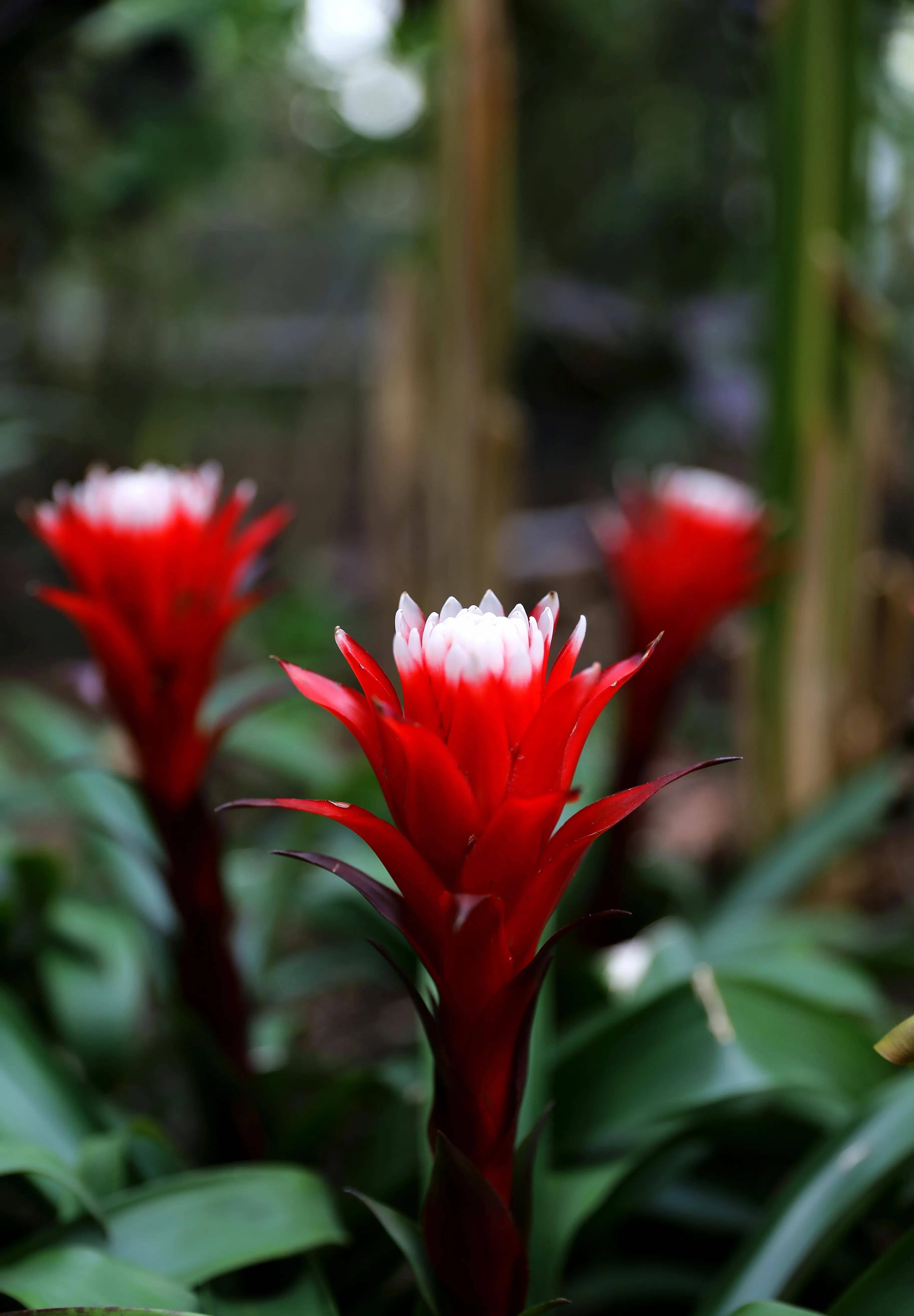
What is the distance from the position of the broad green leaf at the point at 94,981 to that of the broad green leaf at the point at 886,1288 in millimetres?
777

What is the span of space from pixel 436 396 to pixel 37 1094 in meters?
1.44

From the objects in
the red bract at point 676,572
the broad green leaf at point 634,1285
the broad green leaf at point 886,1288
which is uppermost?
the red bract at point 676,572

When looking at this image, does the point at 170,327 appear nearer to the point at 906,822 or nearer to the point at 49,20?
the point at 49,20

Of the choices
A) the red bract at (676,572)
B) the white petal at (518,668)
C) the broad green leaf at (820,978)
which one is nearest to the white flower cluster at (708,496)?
the red bract at (676,572)

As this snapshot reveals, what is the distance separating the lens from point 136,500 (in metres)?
0.77

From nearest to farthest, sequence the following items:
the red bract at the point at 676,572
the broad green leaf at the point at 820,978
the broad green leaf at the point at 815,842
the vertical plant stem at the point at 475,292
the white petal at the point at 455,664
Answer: the white petal at the point at 455,664, the broad green leaf at the point at 820,978, the red bract at the point at 676,572, the broad green leaf at the point at 815,842, the vertical plant stem at the point at 475,292

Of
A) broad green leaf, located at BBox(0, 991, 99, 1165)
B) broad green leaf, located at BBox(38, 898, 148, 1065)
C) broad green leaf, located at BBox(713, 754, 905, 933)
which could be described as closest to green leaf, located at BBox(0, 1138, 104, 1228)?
broad green leaf, located at BBox(0, 991, 99, 1165)

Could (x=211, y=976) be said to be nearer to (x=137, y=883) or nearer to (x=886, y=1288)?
(x=137, y=883)

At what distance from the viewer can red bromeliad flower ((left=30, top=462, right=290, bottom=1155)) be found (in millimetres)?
762

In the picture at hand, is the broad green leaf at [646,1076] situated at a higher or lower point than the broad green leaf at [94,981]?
higher

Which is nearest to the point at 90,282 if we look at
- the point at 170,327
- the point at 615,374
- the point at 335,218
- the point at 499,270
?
the point at 170,327

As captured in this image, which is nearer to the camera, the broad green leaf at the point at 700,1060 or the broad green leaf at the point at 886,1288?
the broad green leaf at the point at 886,1288

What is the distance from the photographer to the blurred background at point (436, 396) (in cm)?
118

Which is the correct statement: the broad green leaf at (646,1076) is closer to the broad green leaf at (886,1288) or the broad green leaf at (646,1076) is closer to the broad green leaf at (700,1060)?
the broad green leaf at (700,1060)
